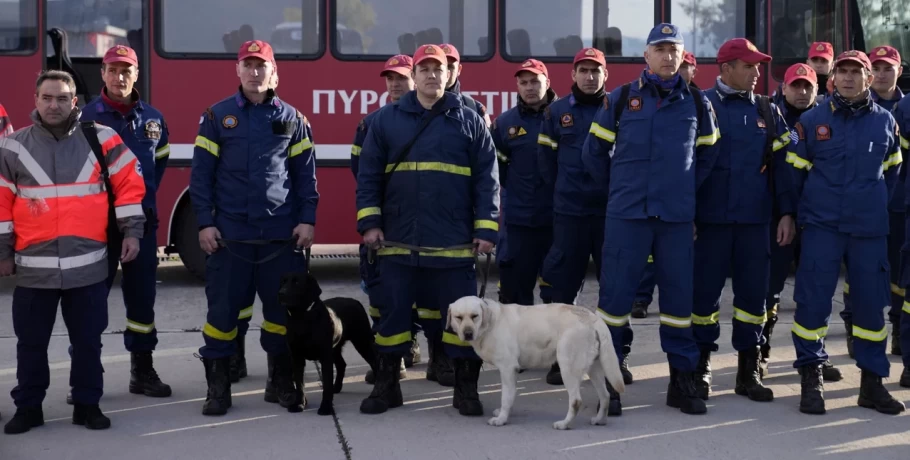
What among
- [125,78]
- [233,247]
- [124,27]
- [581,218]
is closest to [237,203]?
[233,247]

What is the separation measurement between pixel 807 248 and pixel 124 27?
6.72 meters

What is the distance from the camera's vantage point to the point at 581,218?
6.71 meters

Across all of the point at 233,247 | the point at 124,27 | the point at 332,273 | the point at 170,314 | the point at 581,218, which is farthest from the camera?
the point at 332,273

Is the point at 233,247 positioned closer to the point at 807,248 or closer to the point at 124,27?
the point at 807,248

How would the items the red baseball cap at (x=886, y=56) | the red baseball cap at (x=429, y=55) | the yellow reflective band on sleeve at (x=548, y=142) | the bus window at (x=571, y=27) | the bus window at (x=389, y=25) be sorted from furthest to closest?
the bus window at (x=571, y=27) → the bus window at (x=389, y=25) → the red baseball cap at (x=886, y=56) → the yellow reflective band on sleeve at (x=548, y=142) → the red baseball cap at (x=429, y=55)

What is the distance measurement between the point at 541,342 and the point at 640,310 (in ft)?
11.1

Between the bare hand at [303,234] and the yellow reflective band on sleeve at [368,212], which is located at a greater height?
the yellow reflective band on sleeve at [368,212]

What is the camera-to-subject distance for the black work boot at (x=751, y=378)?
6121 mm

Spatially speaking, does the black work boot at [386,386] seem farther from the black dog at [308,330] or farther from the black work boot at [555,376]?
the black work boot at [555,376]

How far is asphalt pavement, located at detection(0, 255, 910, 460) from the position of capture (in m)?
5.15

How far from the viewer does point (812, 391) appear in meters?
5.87

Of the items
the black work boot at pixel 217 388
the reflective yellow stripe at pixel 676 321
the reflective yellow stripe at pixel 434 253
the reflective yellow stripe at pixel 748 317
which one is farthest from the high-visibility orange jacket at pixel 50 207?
the reflective yellow stripe at pixel 748 317

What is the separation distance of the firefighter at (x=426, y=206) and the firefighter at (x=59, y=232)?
1266 mm

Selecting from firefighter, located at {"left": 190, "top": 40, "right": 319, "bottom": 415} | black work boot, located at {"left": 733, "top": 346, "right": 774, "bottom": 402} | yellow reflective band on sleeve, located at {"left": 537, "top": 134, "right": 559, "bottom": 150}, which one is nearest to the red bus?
yellow reflective band on sleeve, located at {"left": 537, "top": 134, "right": 559, "bottom": 150}
